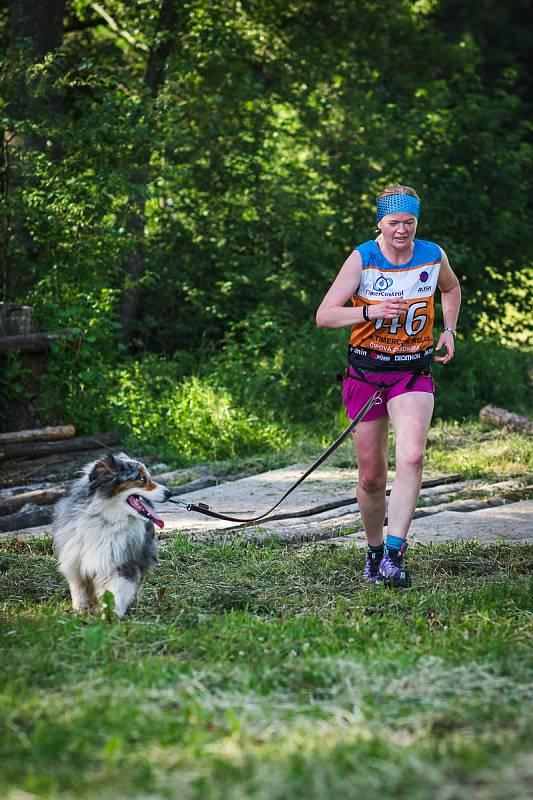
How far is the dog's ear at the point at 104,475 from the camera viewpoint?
15.1ft

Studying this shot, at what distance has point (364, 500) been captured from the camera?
514 centimetres

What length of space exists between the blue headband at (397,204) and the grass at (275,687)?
1792 millimetres

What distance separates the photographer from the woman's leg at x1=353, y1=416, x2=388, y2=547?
4988 mm

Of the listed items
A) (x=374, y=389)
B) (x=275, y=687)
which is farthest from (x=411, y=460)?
(x=275, y=687)

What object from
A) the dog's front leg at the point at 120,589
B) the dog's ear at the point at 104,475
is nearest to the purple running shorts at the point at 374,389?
the dog's ear at the point at 104,475

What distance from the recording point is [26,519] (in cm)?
677

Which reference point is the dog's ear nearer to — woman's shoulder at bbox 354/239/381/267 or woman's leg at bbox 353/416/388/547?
woman's leg at bbox 353/416/388/547

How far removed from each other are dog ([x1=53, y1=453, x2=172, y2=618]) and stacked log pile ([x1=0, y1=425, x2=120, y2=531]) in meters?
2.72

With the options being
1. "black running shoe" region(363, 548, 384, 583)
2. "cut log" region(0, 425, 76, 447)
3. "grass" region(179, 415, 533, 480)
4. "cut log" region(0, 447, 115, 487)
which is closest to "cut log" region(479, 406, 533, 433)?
"grass" region(179, 415, 533, 480)

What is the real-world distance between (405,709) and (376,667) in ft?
1.44

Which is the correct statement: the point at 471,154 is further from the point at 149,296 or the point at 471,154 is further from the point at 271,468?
the point at 271,468

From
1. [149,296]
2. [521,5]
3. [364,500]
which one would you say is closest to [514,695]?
[364,500]

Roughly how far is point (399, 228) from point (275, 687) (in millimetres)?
2347

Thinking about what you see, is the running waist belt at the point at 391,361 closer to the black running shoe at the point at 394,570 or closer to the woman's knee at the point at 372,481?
the woman's knee at the point at 372,481
